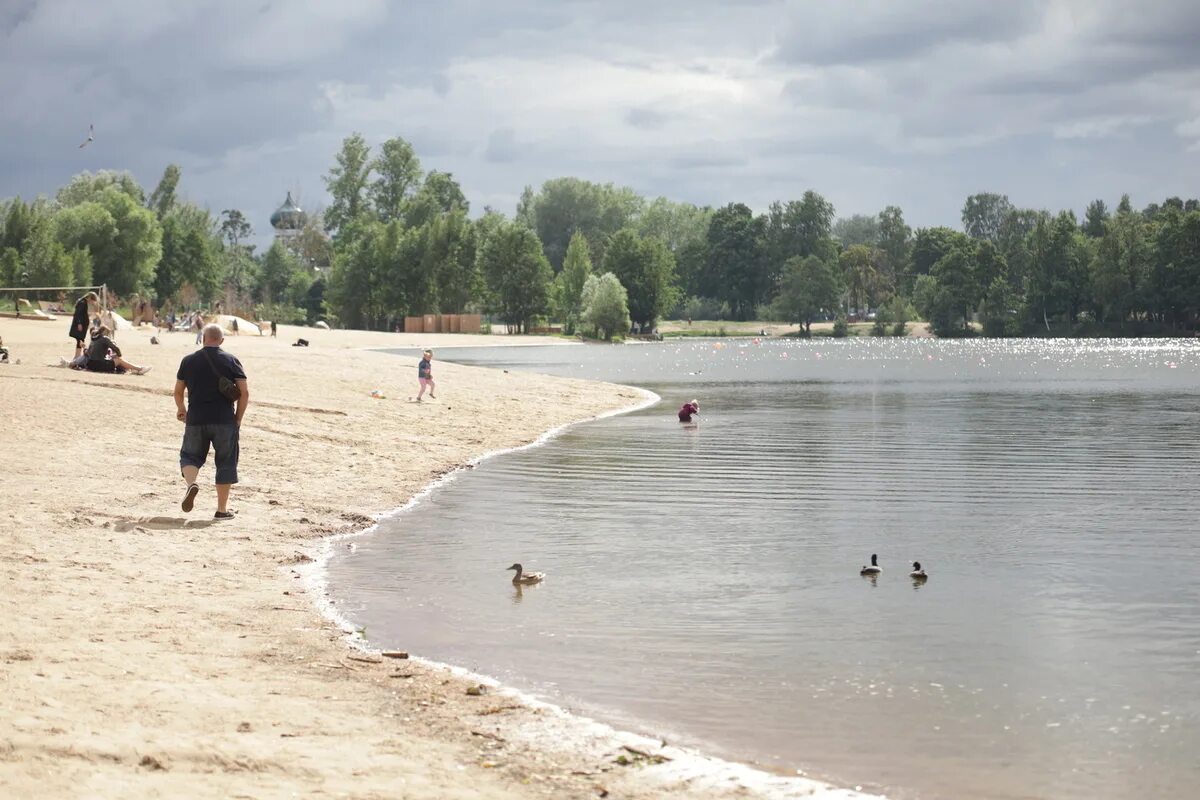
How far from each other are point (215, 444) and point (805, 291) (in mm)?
173399

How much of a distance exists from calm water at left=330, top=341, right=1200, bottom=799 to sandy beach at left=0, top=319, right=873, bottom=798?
0.88 metres

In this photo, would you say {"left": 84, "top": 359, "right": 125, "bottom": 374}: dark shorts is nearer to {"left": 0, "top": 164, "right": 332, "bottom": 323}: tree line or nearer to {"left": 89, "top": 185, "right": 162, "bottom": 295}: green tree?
{"left": 0, "top": 164, "right": 332, "bottom": 323}: tree line

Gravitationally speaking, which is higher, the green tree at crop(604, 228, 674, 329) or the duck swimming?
the green tree at crop(604, 228, 674, 329)

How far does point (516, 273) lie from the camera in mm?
146750

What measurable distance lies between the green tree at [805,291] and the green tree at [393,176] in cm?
5392

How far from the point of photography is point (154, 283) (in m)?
130

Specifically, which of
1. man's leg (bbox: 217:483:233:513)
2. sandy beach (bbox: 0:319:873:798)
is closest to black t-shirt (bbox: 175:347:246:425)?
man's leg (bbox: 217:483:233:513)

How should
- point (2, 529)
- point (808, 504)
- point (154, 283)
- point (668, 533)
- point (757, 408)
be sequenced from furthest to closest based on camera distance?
point (154, 283) < point (757, 408) < point (808, 504) < point (668, 533) < point (2, 529)

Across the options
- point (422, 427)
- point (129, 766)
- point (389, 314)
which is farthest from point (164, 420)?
point (389, 314)

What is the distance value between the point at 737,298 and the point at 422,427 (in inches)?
6735

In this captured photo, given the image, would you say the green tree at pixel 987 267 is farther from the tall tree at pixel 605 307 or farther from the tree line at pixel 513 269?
the tall tree at pixel 605 307

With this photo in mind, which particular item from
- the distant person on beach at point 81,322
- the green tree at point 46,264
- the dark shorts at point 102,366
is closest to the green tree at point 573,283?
the green tree at point 46,264

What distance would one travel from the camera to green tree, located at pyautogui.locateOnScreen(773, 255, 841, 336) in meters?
185

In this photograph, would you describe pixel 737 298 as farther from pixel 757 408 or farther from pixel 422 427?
pixel 422 427
